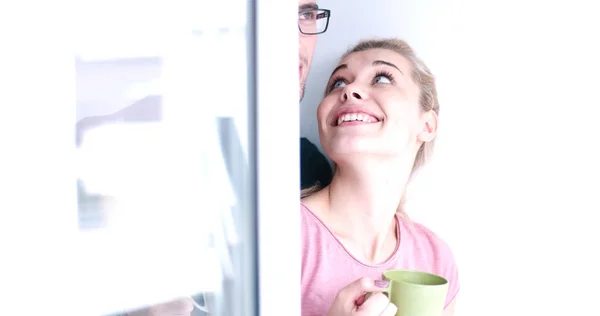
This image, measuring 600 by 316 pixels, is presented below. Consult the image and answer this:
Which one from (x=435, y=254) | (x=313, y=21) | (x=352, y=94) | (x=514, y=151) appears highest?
(x=313, y=21)

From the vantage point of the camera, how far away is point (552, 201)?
3.60 ft

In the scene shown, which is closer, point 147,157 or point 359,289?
point 147,157

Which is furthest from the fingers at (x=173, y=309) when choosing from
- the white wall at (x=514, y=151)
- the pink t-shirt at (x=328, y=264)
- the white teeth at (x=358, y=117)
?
the white wall at (x=514, y=151)

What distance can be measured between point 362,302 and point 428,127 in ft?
1.58

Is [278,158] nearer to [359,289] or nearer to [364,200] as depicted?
[359,289]

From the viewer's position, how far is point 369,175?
104 cm

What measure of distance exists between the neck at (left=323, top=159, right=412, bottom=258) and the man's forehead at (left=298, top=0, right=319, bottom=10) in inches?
16.0

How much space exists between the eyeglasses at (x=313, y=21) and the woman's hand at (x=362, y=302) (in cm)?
64

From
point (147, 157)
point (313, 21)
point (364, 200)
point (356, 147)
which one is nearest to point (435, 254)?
point (364, 200)

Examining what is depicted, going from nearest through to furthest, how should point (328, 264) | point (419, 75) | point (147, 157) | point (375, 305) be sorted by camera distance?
point (147, 157) → point (375, 305) → point (328, 264) → point (419, 75)

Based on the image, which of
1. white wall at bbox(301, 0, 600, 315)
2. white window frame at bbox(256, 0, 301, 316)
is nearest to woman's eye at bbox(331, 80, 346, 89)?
white wall at bbox(301, 0, 600, 315)

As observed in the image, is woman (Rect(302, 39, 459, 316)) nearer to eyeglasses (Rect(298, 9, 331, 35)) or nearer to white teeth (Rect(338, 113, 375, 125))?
white teeth (Rect(338, 113, 375, 125))

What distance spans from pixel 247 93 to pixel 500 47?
0.81 m

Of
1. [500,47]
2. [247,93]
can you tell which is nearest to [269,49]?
[247,93]
